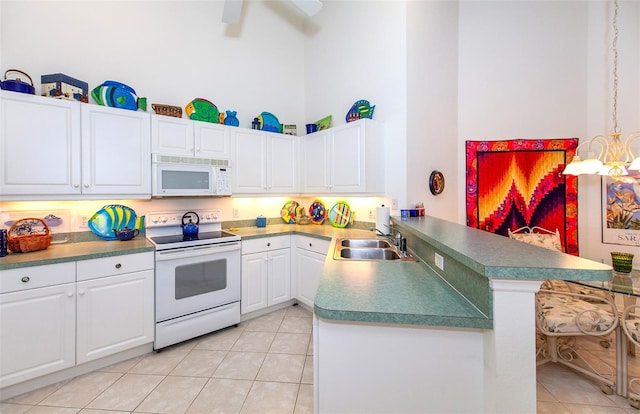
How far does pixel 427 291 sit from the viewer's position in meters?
1.20

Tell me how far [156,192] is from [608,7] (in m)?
4.88

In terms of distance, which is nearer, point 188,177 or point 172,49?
point 188,177

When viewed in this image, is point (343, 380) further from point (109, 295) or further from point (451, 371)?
point (109, 295)

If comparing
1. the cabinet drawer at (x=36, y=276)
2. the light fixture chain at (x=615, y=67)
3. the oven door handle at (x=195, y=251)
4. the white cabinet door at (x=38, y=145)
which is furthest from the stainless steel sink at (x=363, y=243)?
the light fixture chain at (x=615, y=67)

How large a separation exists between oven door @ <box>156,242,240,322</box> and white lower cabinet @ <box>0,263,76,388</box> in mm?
556

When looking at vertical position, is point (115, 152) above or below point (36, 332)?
above

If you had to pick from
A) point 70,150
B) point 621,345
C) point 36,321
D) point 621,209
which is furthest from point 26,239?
point 621,209

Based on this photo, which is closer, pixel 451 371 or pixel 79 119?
pixel 451 371

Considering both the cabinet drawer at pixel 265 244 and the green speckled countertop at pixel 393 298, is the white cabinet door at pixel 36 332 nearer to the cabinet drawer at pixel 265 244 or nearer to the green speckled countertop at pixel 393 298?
the cabinet drawer at pixel 265 244

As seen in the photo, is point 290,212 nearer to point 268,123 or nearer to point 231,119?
point 268,123

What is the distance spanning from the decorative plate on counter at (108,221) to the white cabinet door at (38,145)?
32 cm

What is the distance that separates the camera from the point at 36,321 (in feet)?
5.73

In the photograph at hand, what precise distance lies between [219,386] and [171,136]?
2.21 m

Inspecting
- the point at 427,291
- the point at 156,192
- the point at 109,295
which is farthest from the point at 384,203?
the point at 109,295
